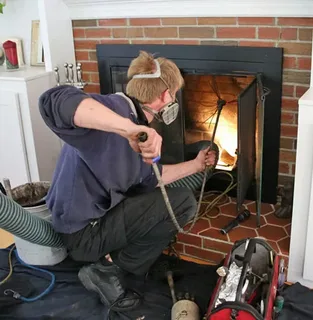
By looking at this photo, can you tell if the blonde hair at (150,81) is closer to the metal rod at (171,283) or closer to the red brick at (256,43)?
the red brick at (256,43)

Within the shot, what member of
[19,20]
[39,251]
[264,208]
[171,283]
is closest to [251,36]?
[264,208]

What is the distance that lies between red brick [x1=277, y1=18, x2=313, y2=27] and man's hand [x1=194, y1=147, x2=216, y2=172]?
0.68 meters

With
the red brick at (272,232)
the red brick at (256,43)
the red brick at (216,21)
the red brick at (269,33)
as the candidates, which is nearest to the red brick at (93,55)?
the red brick at (216,21)

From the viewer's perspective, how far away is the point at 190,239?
2.29 m

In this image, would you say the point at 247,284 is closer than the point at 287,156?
Yes

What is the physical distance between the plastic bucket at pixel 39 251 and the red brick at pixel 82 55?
1050 millimetres

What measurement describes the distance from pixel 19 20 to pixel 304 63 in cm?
188

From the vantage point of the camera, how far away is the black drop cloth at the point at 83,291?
6.39 feet

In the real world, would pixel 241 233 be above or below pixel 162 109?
below

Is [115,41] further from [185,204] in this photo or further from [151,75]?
[185,204]

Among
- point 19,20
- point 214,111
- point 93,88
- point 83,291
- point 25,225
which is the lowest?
point 83,291

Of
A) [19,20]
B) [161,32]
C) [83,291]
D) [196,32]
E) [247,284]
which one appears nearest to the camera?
[247,284]

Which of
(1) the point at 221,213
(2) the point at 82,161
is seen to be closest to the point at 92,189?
(2) the point at 82,161

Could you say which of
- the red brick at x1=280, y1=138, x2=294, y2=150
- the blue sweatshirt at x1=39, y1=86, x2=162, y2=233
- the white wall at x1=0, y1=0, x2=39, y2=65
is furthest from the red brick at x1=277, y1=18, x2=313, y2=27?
the white wall at x1=0, y1=0, x2=39, y2=65
